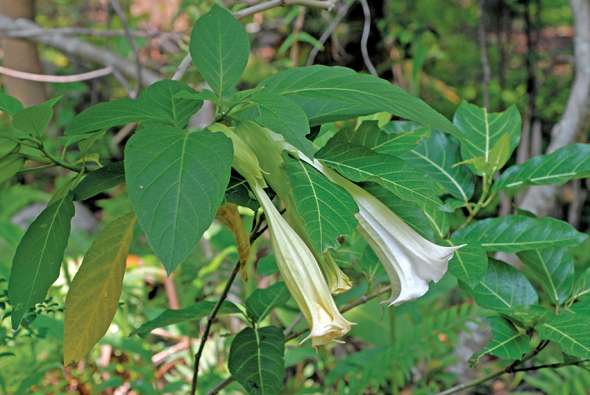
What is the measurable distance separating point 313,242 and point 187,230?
0.34 ft

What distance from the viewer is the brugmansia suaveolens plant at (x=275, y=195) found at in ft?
1.75

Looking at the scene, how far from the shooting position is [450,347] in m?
1.94

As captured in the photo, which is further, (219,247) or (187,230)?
(219,247)

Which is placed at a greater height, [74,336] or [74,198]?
[74,198]

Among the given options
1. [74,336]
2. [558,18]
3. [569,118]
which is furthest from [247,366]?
[558,18]

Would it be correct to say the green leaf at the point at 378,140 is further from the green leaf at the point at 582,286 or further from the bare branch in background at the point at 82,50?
the bare branch in background at the point at 82,50

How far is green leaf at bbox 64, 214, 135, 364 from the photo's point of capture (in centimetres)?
70

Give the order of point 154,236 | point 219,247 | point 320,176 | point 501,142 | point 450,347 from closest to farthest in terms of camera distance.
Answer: point 154,236 < point 320,176 < point 501,142 < point 450,347 < point 219,247

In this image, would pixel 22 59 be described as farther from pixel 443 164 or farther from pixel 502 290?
pixel 502 290

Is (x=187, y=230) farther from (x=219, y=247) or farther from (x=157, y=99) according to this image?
(x=219, y=247)

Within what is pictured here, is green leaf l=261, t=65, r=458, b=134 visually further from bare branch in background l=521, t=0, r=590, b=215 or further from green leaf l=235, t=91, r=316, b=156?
bare branch in background l=521, t=0, r=590, b=215

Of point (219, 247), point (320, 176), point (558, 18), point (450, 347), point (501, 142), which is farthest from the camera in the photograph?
point (558, 18)

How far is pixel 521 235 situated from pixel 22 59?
2.46 m

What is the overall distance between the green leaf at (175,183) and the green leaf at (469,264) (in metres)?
0.27
